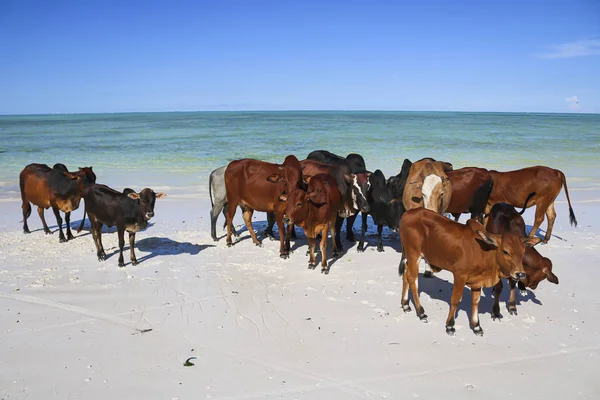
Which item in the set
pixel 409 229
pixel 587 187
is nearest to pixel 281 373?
pixel 409 229

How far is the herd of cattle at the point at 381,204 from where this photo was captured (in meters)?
6.27

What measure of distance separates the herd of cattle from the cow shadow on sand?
A: 0.67 ft

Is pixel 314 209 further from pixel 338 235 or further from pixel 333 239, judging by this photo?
pixel 338 235

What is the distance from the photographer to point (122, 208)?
28.4ft

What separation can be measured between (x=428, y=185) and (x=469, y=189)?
1.39 metres

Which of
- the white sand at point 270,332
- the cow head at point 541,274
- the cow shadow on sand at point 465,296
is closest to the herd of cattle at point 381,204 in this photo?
the cow head at point 541,274

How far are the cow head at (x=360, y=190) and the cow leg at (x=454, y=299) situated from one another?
11.0 feet

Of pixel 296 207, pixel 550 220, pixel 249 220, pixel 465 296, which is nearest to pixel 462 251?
pixel 465 296

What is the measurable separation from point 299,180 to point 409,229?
3103 millimetres

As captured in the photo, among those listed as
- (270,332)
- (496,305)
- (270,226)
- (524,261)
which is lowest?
(270,332)

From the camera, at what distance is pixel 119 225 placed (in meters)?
8.70

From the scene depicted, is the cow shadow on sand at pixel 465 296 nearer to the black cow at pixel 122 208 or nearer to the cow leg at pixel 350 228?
the cow leg at pixel 350 228

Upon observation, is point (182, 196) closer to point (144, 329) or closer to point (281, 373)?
point (144, 329)

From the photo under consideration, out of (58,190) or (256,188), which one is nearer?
(256,188)
